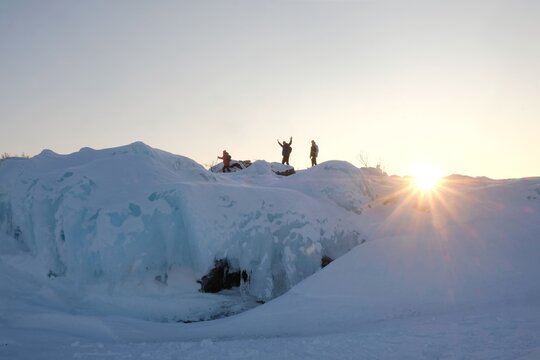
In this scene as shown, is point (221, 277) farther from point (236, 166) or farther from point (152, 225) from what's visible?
point (236, 166)

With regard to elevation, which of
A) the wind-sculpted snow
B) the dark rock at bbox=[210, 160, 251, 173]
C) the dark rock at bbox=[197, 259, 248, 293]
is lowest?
the dark rock at bbox=[197, 259, 248, 293]

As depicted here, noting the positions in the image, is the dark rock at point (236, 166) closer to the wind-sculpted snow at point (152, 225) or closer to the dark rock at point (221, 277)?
the wind-sculpted snow at point (152, 225)

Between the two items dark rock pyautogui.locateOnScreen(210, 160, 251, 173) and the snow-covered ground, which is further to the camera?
dark rock pyautogui.locateOnScreen(210, 160, 251, 173)

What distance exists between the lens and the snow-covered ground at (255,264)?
4.84 metres

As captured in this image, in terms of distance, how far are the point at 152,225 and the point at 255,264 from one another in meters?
1.95

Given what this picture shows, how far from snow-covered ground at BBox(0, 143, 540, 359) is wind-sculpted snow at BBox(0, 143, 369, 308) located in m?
0.03

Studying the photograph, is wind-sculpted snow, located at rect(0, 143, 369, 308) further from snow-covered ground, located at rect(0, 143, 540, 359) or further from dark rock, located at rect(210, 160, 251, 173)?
dark rock, located at rect(210, 160, 251, 173)

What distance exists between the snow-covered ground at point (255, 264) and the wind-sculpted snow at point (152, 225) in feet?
0.08

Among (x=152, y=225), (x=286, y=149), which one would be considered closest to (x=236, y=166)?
(x=286, y=149)

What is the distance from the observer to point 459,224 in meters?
7.56

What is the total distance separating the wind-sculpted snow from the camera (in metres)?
7.63

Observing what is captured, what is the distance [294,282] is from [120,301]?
2920 millimetres

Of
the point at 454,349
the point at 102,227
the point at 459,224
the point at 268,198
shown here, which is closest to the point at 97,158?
the point at 102,227

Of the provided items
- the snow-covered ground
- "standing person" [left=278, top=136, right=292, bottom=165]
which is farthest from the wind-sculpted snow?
"standing person" [left=278, top=136, right=292, bottom=165]
